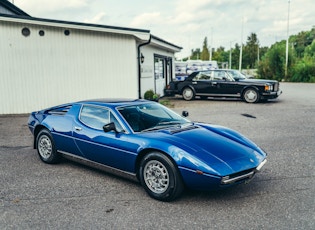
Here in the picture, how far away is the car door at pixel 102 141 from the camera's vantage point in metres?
4.57

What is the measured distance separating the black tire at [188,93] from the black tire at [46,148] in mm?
11585

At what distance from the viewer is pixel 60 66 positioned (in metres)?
12.5

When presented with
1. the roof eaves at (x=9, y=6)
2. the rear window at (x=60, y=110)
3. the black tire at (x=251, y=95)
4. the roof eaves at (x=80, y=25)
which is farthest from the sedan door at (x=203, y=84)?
the rear window at (x=60, y=110)

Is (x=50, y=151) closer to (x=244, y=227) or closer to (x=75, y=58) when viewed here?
(x=244, y=227)

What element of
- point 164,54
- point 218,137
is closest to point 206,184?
point 218,137

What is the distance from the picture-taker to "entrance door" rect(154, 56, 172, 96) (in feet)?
57.3

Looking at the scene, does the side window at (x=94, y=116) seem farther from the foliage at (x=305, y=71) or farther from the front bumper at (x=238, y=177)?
the foliage at (x=305, y=71)

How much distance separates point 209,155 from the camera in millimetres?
4035

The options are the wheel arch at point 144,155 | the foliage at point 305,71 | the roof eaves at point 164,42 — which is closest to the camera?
the wheel arch at point 144,155

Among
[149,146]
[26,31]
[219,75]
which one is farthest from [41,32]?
[149,146]

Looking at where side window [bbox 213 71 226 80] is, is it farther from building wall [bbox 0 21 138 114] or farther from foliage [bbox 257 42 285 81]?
foliage [bbox 257 42 285 81]

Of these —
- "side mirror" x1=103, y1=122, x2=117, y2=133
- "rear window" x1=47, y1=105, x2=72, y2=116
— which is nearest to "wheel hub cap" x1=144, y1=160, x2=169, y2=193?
"side mirror" x1=103, y1=122, x2=117, y2=133

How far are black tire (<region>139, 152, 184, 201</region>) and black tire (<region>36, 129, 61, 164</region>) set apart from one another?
216cm

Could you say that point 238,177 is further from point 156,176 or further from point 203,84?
point 203,84
